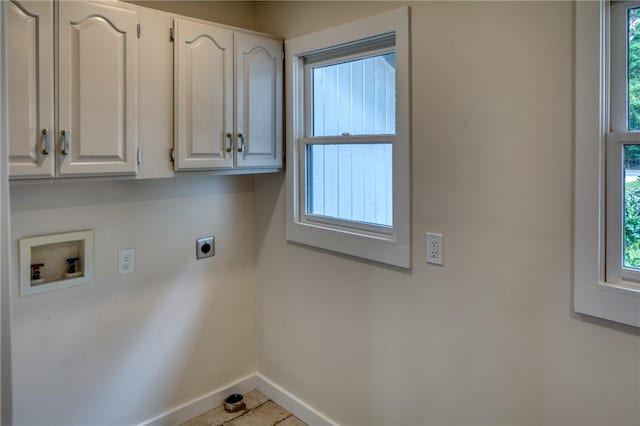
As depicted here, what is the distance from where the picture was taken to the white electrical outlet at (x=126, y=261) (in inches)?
83.2

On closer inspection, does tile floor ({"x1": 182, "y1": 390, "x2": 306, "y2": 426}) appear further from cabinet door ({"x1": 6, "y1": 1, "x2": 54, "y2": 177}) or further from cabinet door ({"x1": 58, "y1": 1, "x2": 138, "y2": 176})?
cabinet door ({"x1": 6, "y1": 1, "x2": 54, "y2": 177})

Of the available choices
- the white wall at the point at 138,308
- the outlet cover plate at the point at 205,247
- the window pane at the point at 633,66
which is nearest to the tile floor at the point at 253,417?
the white wall at the point at 138,308

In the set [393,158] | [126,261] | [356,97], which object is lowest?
[126,261]

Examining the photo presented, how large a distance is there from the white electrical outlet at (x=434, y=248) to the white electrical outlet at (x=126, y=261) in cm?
142

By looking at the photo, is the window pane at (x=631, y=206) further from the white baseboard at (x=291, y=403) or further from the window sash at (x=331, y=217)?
the white baseboard at (x=291, y=403)

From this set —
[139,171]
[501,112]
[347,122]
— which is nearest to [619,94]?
[501,112]

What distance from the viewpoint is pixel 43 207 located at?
1.86 m

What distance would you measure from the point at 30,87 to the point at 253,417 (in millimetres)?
1957

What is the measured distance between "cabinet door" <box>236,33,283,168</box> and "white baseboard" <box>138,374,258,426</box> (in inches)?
53.8

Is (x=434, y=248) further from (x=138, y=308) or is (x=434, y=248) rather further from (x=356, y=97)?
(x=138, y=308)

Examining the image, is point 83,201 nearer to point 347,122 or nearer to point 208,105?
point 208,105

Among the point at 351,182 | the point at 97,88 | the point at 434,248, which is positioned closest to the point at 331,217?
the point at 351,182

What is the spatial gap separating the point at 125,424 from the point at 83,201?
3.76 ft

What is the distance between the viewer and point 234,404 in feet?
8.25
